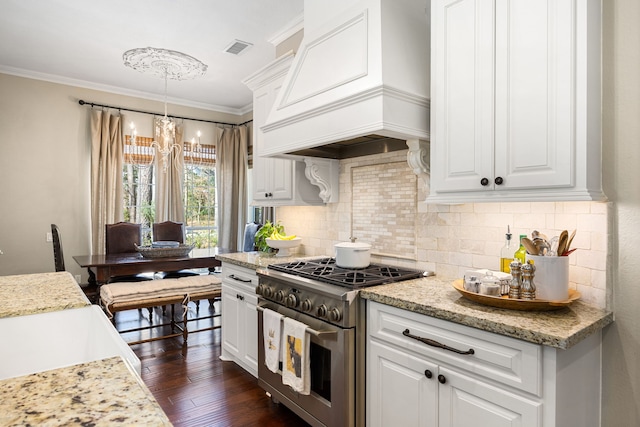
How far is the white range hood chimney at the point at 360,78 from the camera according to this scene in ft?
6.20

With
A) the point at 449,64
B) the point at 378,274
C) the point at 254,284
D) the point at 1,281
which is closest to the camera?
the point at 1,281

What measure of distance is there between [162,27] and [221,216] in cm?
330

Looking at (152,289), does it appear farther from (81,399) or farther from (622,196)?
(622,196)

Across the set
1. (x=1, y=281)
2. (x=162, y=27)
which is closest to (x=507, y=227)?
(x=1, y=281)

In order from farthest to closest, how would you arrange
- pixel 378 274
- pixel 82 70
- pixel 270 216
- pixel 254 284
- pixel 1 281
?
1. pixel 270 216
2. pixel 82 70
3. pixel 254 284
4. pixel 378 274
5. pixel 1 281

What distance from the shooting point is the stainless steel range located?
6.24 ft

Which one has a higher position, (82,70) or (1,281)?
(82,70)

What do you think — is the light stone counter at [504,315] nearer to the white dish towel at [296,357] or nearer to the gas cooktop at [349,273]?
the gas cooktop at [349,273]

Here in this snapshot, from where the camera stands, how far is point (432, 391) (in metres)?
1.61

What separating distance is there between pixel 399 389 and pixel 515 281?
28.4 inches

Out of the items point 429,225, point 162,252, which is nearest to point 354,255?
point 429,225

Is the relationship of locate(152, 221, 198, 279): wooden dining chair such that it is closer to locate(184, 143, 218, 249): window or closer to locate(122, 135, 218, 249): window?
locate(122, 135, 218, 249): window

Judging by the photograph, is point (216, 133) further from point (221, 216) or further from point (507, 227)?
point (507, 227)

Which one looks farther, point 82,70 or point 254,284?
point 82,70
